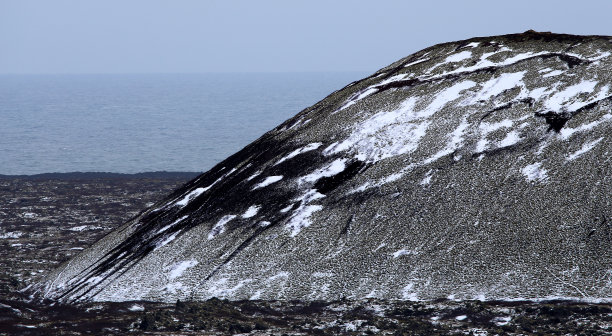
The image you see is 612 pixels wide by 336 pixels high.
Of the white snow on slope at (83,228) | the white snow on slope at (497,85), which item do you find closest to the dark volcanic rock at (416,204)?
the white snow on slope at (497,85)

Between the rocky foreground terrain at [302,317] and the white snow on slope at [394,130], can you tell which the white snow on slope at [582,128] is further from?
the rocky foreground terrain at [302,317]

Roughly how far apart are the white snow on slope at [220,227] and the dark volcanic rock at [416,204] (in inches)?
8.2

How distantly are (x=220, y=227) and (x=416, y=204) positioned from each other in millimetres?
19819

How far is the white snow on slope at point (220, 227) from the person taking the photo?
6782cm

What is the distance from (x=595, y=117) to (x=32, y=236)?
81.1 meters

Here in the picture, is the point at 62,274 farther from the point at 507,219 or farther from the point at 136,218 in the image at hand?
the point at 507,219

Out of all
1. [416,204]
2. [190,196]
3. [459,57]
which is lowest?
[190,196]

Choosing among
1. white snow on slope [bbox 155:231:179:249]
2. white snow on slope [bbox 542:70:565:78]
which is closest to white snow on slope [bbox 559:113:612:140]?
white snow on slope [bbox 542:70:565:78]

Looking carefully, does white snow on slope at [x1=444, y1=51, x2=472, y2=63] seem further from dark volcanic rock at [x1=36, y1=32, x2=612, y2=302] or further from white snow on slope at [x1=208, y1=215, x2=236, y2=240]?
white snow on slope at [x1=208, y1=215, x2=236, y2=240]

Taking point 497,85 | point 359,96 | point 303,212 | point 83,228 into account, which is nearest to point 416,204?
point 303,212

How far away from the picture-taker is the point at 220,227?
68688 millimetres

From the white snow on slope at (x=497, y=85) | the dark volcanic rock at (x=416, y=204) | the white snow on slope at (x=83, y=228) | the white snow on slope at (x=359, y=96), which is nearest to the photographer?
the dark volcanic rock at (x=416, y=204)

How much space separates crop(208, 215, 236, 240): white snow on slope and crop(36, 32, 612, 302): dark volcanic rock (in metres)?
0.21

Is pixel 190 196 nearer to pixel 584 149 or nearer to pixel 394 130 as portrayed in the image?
pixel 394 130
